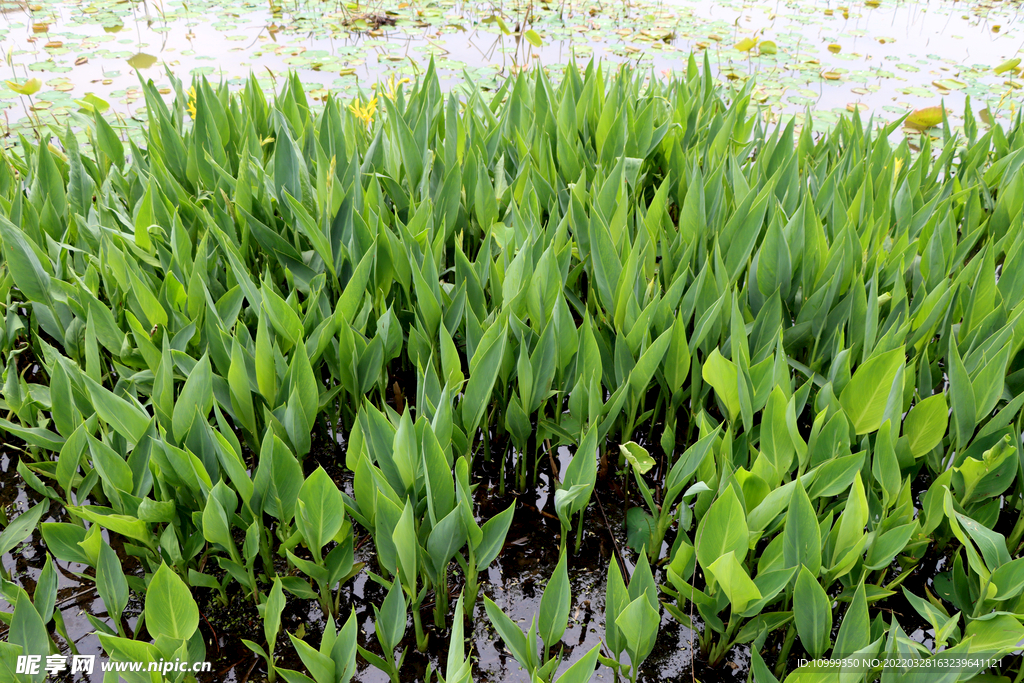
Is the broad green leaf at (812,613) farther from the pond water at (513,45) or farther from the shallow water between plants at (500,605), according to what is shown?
the pond water at (513,45)

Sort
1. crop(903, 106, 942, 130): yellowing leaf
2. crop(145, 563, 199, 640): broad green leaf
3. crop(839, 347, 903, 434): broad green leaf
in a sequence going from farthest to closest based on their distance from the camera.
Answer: crop(903, 106, 942, 130): yellowing leaf → crop(839, 347, 903, 434): broad green leaf → crop(145, 563, 199, 640): broad green leaf

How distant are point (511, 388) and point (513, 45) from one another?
196 inches

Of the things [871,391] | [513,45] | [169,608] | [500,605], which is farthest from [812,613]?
[513,45]

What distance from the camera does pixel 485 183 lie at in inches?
72.9

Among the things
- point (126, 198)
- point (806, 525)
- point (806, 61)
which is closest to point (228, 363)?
point (126, 198)

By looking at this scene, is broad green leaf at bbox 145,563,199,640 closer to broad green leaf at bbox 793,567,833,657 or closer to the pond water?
broad green leaf at bbox 793,567,833,657

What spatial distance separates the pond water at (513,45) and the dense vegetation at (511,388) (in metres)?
2.58

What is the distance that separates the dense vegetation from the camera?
1.10 m

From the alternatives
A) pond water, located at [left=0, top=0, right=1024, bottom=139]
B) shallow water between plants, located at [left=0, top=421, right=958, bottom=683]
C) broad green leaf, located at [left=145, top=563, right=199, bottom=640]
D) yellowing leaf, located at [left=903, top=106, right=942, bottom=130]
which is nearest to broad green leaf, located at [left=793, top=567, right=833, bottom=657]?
shallow water between plants, located at [left=0, top=421, right=958, bottom=683]

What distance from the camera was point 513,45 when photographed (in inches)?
226

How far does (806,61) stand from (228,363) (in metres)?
5.49

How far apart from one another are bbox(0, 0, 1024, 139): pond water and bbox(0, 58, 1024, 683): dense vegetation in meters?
2.58

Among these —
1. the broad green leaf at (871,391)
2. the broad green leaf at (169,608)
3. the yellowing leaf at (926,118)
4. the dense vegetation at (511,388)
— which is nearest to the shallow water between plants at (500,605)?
the dense vegetation at (511,388)

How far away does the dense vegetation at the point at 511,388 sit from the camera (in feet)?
3.61
